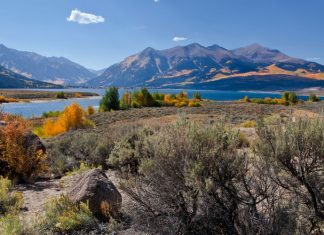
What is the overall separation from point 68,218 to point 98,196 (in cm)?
80

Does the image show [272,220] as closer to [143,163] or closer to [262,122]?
[262,122]

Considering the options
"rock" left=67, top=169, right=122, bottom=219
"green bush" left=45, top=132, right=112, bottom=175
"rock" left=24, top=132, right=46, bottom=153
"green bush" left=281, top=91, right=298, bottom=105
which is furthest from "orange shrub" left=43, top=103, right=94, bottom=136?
"green bush" left=281, top=91, right=298, bottom=105

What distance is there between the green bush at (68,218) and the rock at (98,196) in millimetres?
206

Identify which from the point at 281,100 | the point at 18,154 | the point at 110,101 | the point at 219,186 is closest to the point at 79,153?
the point at 18,154

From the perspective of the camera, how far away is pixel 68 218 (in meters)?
6.18

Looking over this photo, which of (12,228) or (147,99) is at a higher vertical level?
(12,228)

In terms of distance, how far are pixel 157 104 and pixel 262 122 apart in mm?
65249

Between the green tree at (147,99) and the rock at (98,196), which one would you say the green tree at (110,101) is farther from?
the rock at (98,196)

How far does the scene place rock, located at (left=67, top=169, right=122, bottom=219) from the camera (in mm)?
6649

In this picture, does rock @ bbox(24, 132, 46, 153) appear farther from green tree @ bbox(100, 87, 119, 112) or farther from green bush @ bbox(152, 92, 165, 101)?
green bush @ bbox(152, 92, 165, 101)

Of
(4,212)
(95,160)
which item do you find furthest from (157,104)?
(4,212)

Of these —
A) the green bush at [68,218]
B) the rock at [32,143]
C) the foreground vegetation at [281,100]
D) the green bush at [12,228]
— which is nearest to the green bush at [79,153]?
the rock at [32,143]

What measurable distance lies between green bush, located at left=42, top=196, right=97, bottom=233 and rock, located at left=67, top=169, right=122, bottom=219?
0.68 feet

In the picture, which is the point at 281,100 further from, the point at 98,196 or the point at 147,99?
the point at 98,196
